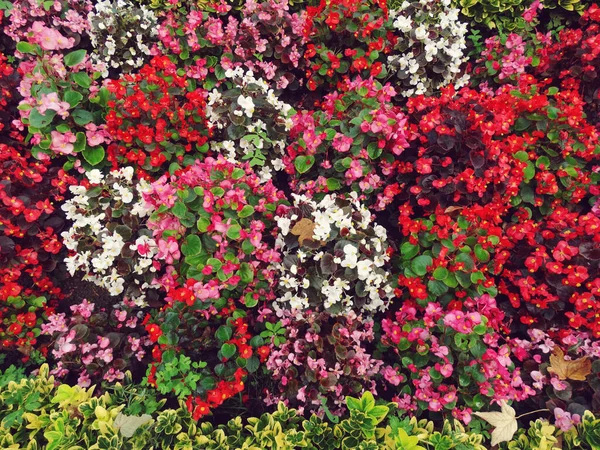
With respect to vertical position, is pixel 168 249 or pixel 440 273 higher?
pixel 440 273

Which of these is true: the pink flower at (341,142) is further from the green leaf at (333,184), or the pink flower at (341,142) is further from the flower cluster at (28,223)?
the flower cluster at (28,223)

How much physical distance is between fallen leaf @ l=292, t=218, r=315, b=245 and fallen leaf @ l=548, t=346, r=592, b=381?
5.64 feet

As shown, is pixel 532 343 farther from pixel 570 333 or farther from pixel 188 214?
pixel 188 214

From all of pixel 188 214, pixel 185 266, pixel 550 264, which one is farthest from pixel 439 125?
pixel 185 266

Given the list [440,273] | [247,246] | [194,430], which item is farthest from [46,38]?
[440,273]

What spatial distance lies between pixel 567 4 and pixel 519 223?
2.35 metres

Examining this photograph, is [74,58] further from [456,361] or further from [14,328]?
[456,361]

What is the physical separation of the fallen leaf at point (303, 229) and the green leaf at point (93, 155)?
4.98 ft

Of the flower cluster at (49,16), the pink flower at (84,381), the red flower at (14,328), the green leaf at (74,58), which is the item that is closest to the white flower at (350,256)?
the pink flower at (84,381)

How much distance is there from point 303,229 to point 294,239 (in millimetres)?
106

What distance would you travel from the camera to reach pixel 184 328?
254cm

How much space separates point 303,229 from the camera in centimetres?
238

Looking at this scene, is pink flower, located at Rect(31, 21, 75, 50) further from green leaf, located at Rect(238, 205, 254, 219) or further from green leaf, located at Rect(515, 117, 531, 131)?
green leaf, located at Rect(515, 117, 531, 131)

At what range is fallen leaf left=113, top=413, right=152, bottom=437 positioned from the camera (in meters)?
1.97
